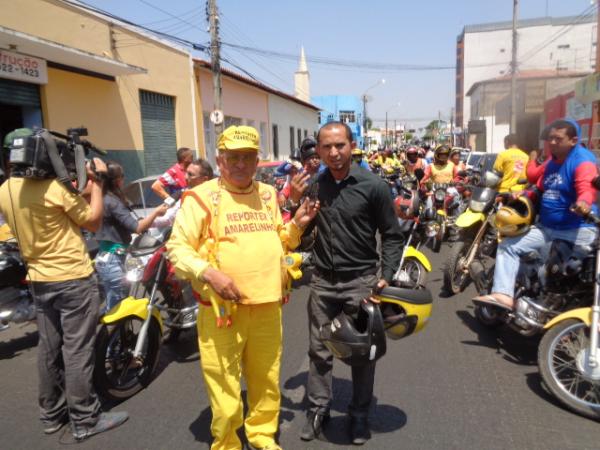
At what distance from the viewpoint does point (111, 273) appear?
14.0 ft

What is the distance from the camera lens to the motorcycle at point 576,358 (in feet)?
9.93

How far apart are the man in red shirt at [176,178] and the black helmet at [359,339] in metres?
4.29

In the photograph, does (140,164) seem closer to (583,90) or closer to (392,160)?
(392,160)

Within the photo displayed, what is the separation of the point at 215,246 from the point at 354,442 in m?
1.48

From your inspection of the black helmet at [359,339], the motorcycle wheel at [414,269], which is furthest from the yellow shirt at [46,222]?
the motorcycle wheel at [414,269]

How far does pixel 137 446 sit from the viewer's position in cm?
295

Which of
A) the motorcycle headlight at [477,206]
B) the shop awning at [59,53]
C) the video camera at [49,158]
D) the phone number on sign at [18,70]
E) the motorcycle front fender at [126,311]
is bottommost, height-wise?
the motorcycle front fender at [126,311]

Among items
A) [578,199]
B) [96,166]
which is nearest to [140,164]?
[96,166]

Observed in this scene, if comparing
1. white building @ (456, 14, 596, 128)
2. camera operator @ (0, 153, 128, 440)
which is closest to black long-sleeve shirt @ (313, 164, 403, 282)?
camera operator @ (0, 153, 128, 440)

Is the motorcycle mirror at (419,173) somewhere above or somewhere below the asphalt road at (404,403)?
above

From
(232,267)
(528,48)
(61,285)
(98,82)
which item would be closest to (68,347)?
(61,285)

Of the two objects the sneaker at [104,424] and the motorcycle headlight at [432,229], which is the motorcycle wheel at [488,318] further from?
the sneaker at [104,424]

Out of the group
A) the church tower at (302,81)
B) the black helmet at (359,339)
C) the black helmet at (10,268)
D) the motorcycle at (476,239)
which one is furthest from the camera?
the church tower at (302,81)

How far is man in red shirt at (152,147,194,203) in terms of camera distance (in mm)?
6438
